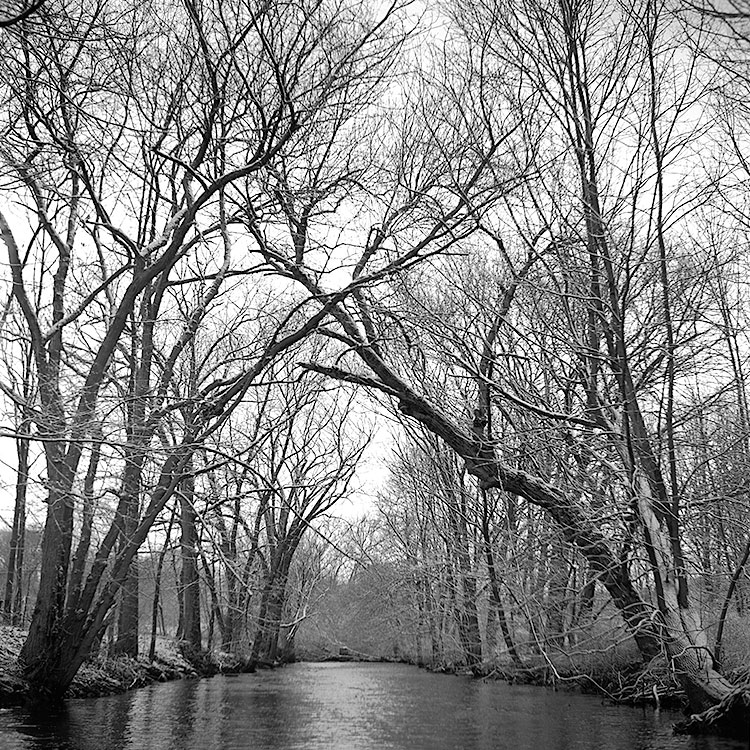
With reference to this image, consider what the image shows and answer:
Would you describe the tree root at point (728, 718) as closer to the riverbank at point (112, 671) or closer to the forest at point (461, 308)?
the forest at point (461, 308)

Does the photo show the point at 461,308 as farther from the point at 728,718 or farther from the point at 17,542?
the point at 17,542

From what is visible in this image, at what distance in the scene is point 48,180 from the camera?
38.9 ft

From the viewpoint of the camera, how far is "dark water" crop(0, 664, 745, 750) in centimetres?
848

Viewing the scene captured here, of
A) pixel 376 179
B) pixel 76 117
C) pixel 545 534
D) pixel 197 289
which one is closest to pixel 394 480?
pixel 197 289

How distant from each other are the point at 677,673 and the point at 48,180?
36.6 feet

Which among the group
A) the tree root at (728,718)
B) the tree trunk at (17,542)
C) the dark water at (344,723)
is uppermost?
the tree trunk at (17,542)

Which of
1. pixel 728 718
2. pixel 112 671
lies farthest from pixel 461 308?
pixel 112 671

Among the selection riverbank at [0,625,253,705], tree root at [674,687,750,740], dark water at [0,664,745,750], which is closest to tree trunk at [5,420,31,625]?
riverbank at [0,625,253,705]

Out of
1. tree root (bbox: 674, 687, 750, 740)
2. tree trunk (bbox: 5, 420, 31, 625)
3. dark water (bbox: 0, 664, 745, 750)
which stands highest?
tree trunk (bbox: 5, 420, 31, 625)

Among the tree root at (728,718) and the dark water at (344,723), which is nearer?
the tree root at (728,718)

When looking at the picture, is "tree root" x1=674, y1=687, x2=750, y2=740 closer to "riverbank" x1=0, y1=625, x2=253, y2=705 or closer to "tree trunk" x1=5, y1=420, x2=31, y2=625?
"riverbank" x1=0, y1=625, x2=253, y2=705

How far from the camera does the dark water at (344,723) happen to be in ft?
27.8

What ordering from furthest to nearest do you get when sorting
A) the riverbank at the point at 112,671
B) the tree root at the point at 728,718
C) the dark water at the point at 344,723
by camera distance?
the riverbank at the point at 112,671 < the dark water at the point at 344,723 < the tree root at the point at 728,718

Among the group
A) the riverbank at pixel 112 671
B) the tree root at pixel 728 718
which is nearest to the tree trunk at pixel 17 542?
the riverbank at pixel 112 671
